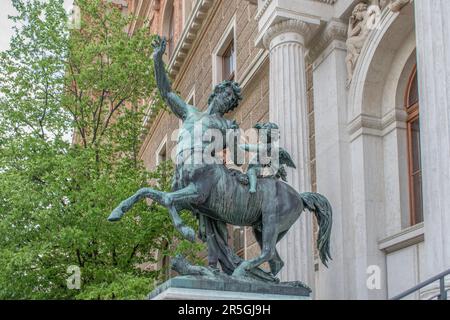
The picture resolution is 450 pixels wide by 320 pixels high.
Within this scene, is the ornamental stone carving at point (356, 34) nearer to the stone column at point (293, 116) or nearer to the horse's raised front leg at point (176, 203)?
the stone column at point (293, 116)

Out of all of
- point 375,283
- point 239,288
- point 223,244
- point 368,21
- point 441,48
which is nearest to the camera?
point 239,288

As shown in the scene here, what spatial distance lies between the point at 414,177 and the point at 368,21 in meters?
2.88

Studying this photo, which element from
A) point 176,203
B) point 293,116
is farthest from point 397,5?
point 176,203

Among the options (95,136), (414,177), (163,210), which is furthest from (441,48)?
(95,136)

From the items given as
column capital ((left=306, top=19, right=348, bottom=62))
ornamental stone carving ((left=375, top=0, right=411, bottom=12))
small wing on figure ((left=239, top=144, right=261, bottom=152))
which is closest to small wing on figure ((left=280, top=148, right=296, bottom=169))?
small wing on figure ((left=239, top=144, right=261, bottom=152))

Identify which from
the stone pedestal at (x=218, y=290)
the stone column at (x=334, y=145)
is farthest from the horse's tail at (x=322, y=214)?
the stone column at (x=334, y=145)

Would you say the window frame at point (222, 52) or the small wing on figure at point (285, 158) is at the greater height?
the window frame at point (222, 52)

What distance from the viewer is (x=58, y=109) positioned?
1961cm

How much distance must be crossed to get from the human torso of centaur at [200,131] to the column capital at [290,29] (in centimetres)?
640

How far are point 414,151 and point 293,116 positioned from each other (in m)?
2.16

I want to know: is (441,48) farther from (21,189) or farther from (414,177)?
(21,189)

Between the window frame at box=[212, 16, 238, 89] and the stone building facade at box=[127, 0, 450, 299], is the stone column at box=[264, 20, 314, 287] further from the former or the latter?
the window frame at box=[212, 16, 238, 89]

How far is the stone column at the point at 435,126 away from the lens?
29.8ft

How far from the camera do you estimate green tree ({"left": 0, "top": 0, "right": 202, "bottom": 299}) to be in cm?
1670
